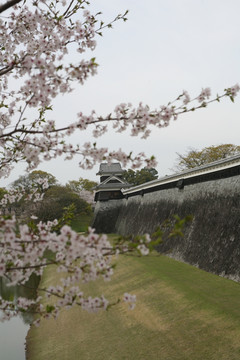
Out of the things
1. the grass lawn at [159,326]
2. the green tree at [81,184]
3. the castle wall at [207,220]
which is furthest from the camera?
the green tree at [81,184]

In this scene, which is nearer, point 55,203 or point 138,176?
point 55,203

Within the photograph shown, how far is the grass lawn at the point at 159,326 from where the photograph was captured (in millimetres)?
5973

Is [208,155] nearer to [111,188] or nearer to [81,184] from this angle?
[111,188]

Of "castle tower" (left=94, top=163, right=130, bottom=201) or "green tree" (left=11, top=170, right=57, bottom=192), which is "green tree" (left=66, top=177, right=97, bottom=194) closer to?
"green tree" (left=11, top=170, right=57, bottom=192)

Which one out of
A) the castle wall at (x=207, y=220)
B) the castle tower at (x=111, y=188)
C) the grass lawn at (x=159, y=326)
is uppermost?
the castle tower at (x=111, y=188)

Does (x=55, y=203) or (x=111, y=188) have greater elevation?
(x=111, y=188)

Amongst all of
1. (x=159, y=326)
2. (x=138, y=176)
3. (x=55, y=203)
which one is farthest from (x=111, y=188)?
(x=159, y=326)

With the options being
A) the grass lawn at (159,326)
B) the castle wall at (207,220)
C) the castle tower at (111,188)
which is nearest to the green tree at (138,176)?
the castle tower at (111,188)

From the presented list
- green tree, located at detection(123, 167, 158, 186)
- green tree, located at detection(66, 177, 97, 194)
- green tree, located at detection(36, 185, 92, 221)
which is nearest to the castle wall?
green tree, located at detection(36, 185, 92, 221)

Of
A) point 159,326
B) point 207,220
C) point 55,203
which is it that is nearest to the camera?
point 159,326

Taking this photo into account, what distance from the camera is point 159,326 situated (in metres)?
7.11

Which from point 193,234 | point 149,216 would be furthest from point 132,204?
point 193,234

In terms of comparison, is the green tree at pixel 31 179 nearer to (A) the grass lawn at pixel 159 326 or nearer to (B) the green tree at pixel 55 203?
(B) the green tree at pixel 55 203

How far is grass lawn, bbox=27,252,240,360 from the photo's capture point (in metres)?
5.97
